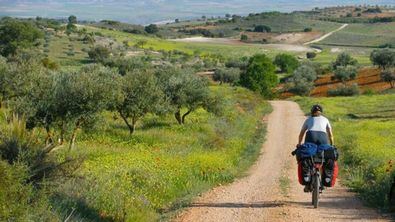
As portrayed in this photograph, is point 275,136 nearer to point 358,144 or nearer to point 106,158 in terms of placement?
point 358,144

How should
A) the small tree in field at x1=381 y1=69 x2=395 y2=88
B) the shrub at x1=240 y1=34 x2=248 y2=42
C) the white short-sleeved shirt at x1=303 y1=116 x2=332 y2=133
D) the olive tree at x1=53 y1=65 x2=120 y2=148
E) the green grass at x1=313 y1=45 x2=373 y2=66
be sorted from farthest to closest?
the shrub at x1=240 y1=34 x2=248 y2=42, the green grass at x1=313 y1=45 x2=373 y2=66, the small tree in field at x1=381 y1=69 x2=395 y2=88, the olive tree at x1=53 y1=65 x2=120 y2=148, the white short-sleeved shirt at x1=303 y1=116 x2=332 y2=133

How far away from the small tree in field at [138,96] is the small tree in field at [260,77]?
54.4 meters

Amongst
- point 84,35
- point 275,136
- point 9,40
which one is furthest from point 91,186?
point 84,35

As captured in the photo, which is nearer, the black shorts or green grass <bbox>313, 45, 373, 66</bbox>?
the black shorts

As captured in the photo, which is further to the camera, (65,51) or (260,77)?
(65,51)

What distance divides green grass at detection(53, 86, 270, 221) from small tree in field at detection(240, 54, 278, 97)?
49007 millimetres

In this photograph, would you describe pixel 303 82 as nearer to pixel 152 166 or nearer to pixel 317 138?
pixel 152 166

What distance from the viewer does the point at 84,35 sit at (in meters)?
127

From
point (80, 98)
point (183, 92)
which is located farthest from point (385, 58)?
point (80, 98)

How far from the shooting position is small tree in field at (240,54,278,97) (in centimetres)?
8256

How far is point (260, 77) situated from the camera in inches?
3273

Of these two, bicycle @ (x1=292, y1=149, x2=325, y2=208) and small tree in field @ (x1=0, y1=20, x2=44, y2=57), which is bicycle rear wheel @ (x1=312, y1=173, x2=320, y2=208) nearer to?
bicycle @ (x1=292, y1=149, x2=325, y2=208)

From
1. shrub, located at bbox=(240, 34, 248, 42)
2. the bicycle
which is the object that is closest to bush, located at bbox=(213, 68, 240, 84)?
the bicycle

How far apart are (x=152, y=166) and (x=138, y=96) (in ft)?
35.6
